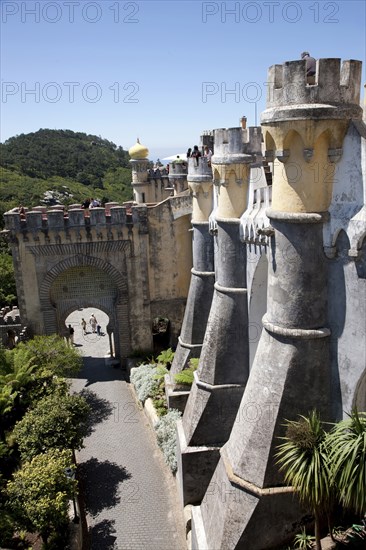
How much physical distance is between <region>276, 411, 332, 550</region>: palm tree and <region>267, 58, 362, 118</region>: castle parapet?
179 inches

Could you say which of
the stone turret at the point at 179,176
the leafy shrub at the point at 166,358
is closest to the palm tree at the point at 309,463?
the leafy shrub at the point at 166,358

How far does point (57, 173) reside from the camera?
81.8 metres

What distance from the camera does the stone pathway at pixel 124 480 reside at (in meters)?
11.8

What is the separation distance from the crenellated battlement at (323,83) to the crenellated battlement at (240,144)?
374 centimetres

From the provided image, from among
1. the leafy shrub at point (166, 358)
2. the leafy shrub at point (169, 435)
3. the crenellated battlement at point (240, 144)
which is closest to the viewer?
the crenellated battlement at point (240, 144)

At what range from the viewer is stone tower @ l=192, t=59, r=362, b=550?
644 cm

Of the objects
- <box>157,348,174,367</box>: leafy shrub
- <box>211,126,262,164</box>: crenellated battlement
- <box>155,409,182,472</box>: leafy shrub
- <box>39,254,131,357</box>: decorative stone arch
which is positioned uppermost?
<box>211,126,262,164</box>: crenellated battlement

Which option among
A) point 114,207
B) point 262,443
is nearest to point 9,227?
point 114,207

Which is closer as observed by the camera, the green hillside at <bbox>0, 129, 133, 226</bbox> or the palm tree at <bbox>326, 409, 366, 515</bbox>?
the palm tree at <bbox>326, 409, 366, 515</bbox>

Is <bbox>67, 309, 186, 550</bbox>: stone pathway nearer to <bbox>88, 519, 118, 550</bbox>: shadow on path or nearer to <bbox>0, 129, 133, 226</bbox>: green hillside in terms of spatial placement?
<bbox>88, 519, 118, 550</bbox>: shadow on path

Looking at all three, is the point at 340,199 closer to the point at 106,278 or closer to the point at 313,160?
the point at 313,160

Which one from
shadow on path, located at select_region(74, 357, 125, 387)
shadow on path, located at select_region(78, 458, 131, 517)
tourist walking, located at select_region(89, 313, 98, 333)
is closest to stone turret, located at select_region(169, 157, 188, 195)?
shadow on path, located at select_region(74, 357, 125, 387)

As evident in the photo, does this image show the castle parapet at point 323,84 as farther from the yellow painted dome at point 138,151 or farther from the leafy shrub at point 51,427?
the yellow painted dome at point 138,151

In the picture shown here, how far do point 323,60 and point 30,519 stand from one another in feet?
34.8
